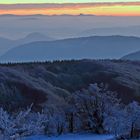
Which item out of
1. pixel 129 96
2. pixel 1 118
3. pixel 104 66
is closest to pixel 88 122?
pixel 1 118

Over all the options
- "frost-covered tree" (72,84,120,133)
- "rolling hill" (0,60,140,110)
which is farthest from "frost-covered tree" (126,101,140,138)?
"rolling hill" (0,60,140,110)

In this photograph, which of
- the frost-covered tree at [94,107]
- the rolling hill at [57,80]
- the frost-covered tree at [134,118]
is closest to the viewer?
the frost-covered tree at [134,118]

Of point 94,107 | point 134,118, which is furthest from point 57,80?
point 134,118

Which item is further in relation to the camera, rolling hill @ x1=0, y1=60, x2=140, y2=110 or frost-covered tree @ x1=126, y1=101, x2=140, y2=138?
rolling hill @ x1=0, y1=60, x2=140, y2=110

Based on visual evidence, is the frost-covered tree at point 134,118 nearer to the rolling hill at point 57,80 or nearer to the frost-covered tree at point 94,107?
the frost-covered tree at point 94,107

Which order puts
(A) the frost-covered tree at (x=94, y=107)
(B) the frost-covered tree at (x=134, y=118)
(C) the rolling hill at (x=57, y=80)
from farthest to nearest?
(C) the rolling hill at (x=57, y=80) < (A) the frost-covered tree at (x=94, y=107) < (B) the frost-covered tree at (x=134, y=118)

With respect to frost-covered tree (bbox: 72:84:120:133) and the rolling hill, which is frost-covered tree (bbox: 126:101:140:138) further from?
the rolling hill

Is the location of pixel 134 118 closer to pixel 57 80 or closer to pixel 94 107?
pixel 94 107

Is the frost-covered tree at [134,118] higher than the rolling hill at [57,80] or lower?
lower

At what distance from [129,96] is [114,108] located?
271ft

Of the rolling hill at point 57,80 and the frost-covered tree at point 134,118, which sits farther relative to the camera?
the rolling hill at point 57,80

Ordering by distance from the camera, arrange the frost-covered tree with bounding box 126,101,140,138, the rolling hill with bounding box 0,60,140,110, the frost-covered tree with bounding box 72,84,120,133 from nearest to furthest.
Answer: the frost-covered tree with bounding box 126,101,140,138 < the frost-covered tree with bounding box 72,84,120,133 < the rolling hill with bounding box 0,60,140,110

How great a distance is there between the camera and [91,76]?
161500 mm

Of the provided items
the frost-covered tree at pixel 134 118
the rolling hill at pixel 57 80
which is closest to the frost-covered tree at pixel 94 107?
the frost-covered tree at pixel 134 118
